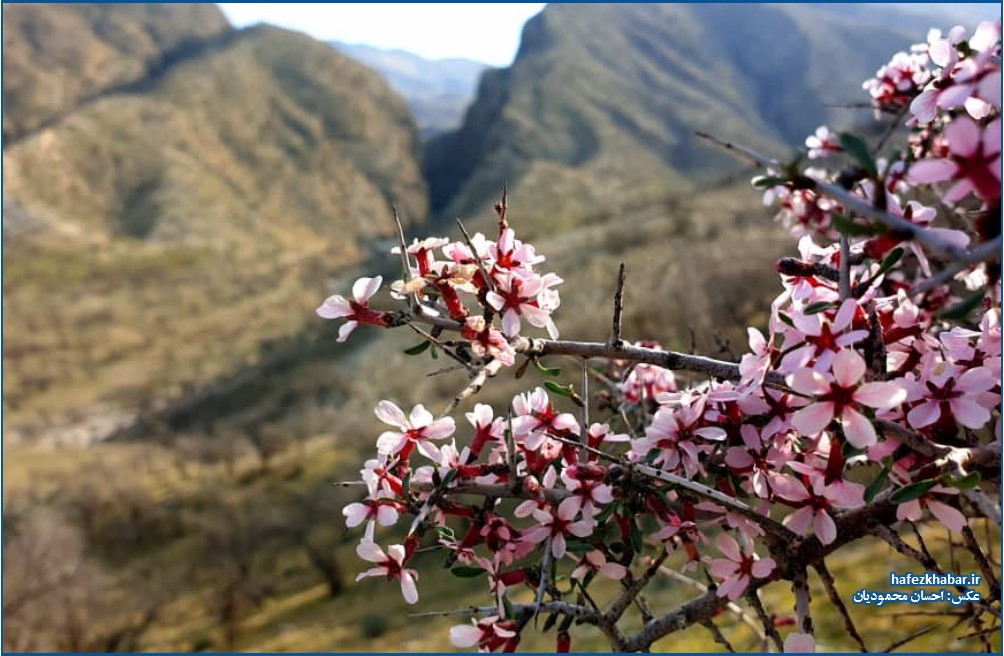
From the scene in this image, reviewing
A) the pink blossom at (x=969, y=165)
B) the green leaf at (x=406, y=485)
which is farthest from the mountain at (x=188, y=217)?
the pink blossom at (x=969, y=165)

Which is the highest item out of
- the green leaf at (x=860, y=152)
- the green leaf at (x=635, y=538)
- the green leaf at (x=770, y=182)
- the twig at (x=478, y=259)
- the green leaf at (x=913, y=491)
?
the green leaf at (x=860, y=152)

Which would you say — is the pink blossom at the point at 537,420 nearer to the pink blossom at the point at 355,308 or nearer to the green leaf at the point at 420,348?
the green leaf at the point at 420,348

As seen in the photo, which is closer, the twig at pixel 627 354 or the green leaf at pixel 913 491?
the green leaf at pixel 913 491

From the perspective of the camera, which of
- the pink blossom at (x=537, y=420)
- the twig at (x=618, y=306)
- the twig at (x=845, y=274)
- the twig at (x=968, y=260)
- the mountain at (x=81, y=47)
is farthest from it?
the mountain at (x=81, y=47)

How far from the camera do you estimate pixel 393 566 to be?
1.30 metres

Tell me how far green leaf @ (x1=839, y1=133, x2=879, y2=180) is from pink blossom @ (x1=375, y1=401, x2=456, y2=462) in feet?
2.49

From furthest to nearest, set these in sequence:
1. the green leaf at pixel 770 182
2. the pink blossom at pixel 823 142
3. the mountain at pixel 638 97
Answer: the mountain at pixel 638 97 → the pink blossom at pixel 823 142 → the green leaf at pixel 770 182

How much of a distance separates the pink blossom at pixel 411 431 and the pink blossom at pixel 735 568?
0.55m

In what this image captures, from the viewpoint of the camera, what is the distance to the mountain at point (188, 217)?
58.7 m

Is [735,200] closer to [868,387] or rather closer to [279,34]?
[868,387]

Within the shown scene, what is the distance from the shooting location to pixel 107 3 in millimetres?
101812

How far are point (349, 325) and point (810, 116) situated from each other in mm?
95951

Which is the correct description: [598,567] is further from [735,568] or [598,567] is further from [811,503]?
[811,503]

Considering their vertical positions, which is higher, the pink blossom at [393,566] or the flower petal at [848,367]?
the flower petal at [848,367]
